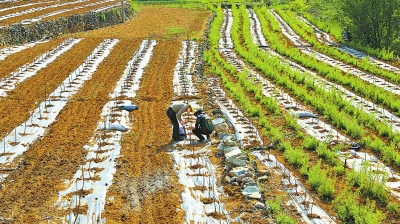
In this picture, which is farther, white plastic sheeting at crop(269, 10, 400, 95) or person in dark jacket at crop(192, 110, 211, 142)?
white plastic sheeting at crop(269, 10, 400, 95)

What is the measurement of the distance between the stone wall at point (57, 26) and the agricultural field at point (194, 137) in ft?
4.60

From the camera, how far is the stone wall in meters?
17.3

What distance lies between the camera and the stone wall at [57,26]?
56.6 feet

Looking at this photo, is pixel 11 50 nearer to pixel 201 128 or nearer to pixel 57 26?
pixel 57 26

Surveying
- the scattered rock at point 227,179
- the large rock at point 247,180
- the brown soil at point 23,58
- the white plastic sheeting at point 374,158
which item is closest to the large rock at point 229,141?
the scattered rock at point 227,179

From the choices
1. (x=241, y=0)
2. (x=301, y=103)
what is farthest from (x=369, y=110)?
(x=241, y=0)

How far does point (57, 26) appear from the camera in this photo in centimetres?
1994

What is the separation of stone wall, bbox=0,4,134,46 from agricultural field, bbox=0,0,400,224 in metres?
1.40

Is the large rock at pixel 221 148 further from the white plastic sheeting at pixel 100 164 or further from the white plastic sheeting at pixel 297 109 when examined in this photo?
the white plastic sheeting at pixel 297 109

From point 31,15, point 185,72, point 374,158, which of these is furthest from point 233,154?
point 31,15

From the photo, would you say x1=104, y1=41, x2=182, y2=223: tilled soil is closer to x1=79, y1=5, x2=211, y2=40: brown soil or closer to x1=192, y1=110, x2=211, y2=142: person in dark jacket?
x1=192, y1=110, x2=211, y2=142: person in dark jacket

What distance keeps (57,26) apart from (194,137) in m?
13.4

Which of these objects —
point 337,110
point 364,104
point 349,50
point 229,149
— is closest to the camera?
point 229,149

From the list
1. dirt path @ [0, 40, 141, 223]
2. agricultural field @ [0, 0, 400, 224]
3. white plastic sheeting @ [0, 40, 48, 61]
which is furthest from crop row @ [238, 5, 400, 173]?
white plastic sheeting @ [0, 40, 48, 61]
